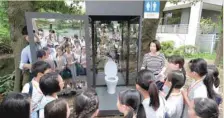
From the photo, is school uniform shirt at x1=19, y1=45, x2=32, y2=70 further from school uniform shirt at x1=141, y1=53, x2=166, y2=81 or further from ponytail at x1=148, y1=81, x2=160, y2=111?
ponytail at x1=148, y1=81, x2=160, y2=111

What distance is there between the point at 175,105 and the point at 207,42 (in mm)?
9375

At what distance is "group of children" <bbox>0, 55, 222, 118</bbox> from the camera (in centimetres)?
134

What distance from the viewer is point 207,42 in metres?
10.1

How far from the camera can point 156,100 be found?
5.07 feet

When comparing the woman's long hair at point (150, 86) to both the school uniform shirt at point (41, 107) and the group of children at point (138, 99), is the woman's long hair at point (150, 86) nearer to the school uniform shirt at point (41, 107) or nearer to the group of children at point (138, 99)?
the group of children at point (138, 99)

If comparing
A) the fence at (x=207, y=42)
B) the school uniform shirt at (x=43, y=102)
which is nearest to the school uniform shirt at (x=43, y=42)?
the school uniform shirt at (x=43, y=102)

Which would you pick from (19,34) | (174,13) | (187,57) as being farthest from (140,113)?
(174,13)

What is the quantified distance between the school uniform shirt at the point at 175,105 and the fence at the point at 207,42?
9112 mm

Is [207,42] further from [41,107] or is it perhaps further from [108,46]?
[41,107]

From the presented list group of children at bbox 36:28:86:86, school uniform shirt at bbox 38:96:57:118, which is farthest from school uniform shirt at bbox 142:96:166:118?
group of children at bbox 36:28:86:86

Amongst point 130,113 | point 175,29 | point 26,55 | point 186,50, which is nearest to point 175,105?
point 130,113

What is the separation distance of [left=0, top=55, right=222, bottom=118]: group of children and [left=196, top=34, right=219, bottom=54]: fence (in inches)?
346

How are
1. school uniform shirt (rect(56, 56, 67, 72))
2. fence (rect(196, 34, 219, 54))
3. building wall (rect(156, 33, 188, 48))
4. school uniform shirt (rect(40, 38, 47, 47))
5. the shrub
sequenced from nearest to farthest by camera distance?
school uniform shirt (rect(40, 38, 47, 47)) → school uniform shirt (rect(56, 56, 67, 72)) → the shrub → fence (rect(196, 34, 219, 54)) → building wall (rect(156, 33, 188, 48))

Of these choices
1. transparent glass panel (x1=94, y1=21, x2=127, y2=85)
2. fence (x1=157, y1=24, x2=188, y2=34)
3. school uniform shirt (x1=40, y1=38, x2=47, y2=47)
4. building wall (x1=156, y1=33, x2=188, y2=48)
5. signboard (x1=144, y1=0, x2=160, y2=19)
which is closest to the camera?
school uniform shirt (x1=40, y1=38, x2=47, y2=47)
